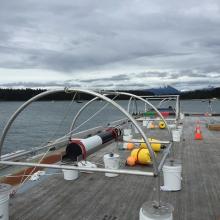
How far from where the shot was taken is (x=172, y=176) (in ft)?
27.5

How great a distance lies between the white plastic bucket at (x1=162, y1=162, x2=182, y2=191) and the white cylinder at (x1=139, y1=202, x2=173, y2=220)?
3060 mm

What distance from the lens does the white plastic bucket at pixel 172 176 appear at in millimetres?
8297

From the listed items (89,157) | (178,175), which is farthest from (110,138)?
(178,175)

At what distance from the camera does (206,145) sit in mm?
16391

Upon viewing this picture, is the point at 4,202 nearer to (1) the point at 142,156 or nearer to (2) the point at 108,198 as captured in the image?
(2) the point at 108,198

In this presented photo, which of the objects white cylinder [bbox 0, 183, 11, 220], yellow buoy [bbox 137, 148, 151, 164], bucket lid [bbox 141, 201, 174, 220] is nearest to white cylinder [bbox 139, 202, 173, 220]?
bucket lid [bbox 141, 201, 174, 220]

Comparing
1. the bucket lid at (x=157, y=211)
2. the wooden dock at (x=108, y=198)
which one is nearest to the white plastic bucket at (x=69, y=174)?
the wooden dock at (x=108, y=198)

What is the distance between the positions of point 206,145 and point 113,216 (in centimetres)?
1083

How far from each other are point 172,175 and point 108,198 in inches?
74.6

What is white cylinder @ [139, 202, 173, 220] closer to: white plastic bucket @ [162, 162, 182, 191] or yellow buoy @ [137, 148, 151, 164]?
white plastic bucket @ [162, 162, 182, 191]

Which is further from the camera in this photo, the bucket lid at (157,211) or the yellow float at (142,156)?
the yellow float at (142,156)

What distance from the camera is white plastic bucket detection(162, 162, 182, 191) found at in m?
8.30

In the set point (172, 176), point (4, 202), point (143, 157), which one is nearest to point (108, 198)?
point (172, 176)

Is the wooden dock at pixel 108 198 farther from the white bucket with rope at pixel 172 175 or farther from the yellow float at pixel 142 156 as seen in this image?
the yellow float at pixel 142 156
